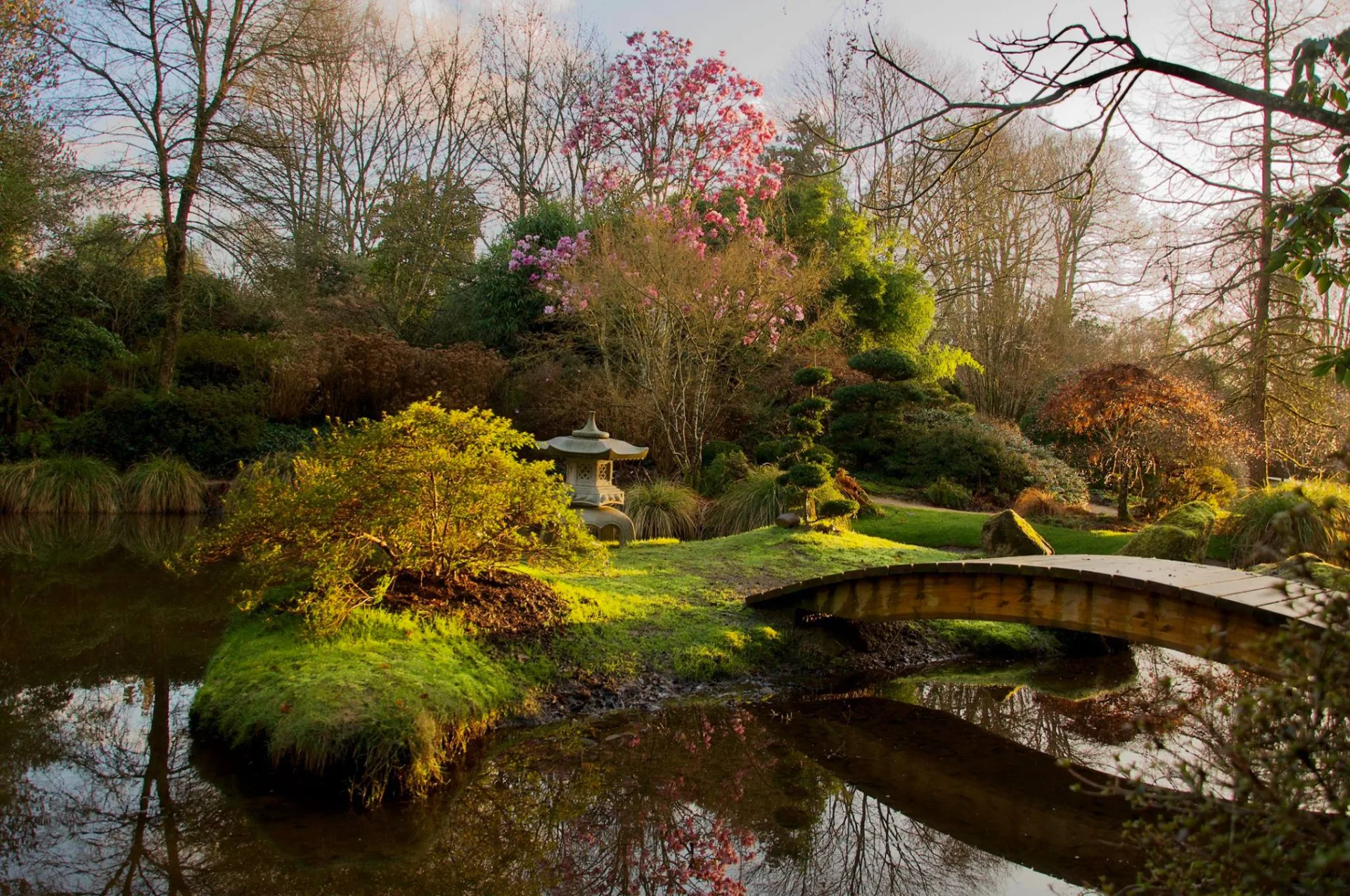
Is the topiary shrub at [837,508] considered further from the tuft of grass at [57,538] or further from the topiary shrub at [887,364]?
the tuft of grass at [57,538]

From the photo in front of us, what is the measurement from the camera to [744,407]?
52.1 feet

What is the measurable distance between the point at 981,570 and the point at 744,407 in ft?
32.2

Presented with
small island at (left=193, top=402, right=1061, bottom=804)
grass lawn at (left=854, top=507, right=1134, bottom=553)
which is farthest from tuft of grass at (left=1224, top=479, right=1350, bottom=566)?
small island at (left=193, top=402, right=1061, bottom=804)

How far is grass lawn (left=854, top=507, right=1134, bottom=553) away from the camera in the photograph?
10.6m

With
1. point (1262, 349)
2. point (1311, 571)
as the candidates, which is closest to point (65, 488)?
point (1311, 571)

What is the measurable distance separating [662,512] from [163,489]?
675 cm

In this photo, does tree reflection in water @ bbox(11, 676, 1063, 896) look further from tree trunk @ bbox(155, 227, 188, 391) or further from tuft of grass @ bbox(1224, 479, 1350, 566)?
tree trunk @ bbox(155, 227, 188, 391)

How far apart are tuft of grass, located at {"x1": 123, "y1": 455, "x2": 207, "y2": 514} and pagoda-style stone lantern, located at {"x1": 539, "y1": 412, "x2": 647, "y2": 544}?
617cm

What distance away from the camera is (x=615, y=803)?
15.0ft

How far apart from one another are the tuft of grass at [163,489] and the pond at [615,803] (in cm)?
648

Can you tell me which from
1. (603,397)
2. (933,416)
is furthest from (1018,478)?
(603,397)

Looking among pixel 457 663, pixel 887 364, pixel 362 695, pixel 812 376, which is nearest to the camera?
pixel 362 695

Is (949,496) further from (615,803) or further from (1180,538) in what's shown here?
(615,803)

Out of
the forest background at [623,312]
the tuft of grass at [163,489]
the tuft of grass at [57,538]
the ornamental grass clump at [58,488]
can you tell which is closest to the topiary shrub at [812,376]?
the forest background at [623,312]
